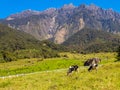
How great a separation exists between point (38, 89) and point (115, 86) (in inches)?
287

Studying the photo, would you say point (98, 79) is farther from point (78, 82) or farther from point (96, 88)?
point (96, 88)

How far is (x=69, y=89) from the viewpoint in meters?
26.6

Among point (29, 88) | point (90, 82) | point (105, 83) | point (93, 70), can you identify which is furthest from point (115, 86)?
point (93, 70)

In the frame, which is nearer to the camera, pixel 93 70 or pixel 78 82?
pixel 78 82

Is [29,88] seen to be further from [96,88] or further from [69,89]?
[96,88]

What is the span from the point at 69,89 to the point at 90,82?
340 centimetres

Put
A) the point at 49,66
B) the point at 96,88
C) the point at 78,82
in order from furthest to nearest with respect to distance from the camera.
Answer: the point at 49,66, the point at 78,82, the point at 96,88

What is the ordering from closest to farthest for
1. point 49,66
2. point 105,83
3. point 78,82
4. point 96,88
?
point 96,88
point 105,83
point 78,82
point 49,66

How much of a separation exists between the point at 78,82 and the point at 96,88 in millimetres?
3900

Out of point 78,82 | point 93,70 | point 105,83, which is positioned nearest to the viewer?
point 105,83

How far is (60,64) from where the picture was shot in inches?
4938

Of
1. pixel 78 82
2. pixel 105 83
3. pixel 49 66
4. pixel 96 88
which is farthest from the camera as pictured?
pixel 49 66

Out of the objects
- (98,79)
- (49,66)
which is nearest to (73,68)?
(98,79)

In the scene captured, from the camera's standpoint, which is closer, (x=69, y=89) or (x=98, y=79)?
(x=69, y=89)
